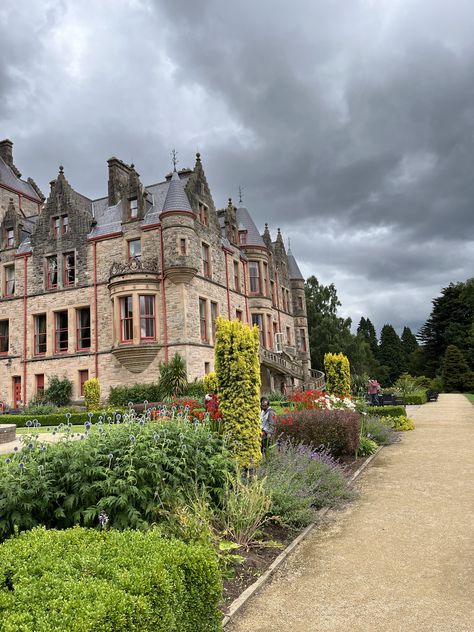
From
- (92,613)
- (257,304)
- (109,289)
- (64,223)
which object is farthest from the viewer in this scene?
(257,304)

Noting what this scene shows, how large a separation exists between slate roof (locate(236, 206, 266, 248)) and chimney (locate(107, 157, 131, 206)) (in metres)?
9.04

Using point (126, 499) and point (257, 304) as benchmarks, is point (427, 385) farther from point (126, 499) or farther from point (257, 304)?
point (126, 499)

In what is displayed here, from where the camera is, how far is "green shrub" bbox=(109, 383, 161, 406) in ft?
79.3

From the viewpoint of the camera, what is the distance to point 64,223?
1150 inches

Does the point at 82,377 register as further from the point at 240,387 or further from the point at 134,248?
the point at 240,387

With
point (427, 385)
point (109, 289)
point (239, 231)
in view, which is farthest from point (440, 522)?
→ point (427, 385)

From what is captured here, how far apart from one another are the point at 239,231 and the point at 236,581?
31.1 metres

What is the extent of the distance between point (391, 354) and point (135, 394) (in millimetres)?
58429

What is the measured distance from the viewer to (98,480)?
497 cm

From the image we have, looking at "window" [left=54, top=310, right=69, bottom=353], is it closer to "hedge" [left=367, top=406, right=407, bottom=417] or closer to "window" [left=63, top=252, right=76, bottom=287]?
"window" [left=63, top=252, right=76, bottom=287]

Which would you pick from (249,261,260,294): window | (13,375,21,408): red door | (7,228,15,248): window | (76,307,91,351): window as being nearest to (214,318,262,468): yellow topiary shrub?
(76,307,91,351): window

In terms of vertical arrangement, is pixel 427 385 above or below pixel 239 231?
below

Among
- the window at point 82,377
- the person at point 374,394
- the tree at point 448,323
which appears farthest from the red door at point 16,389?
the tree at point 448,323

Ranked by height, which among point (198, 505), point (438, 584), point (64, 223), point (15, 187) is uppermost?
point (15, 187)
